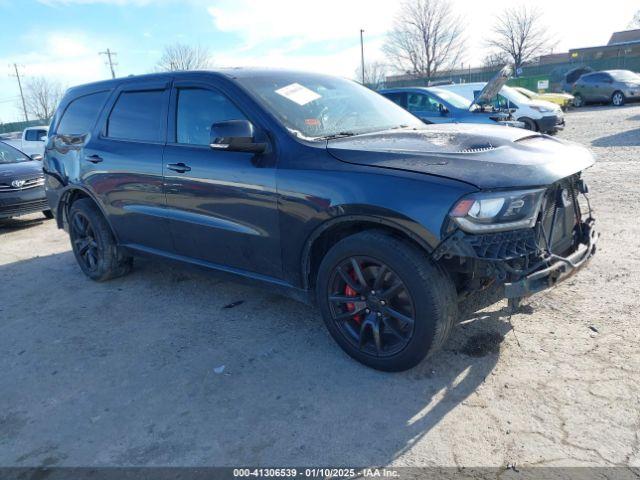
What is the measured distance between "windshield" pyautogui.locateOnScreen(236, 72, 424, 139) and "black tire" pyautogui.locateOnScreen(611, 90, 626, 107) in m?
23.3

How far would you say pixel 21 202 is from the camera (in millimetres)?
8203

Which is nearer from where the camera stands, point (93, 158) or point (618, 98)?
point (93, 158)

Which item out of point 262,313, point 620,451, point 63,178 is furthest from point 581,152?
point 63,178

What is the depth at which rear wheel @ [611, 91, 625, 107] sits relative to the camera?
903 inches

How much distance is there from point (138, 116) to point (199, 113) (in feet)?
2.72

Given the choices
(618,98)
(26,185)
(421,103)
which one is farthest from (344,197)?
(618,98)

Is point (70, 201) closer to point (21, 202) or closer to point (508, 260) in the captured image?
point (21, 202)

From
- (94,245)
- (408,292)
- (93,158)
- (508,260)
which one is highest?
(93,158)

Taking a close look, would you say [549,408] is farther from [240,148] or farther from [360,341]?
[240,148]

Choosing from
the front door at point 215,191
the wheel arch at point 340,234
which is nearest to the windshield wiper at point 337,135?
the front door at point 215,191

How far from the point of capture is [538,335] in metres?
3.37

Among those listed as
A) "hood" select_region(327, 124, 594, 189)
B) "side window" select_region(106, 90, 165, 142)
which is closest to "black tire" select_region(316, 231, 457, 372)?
"hood" select_region(327, 124, 594, 189)

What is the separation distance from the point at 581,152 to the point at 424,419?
1.94 metres

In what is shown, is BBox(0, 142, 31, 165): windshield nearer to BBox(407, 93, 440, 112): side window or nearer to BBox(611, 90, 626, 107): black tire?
BBox(407, 93, 440, 112): side window
